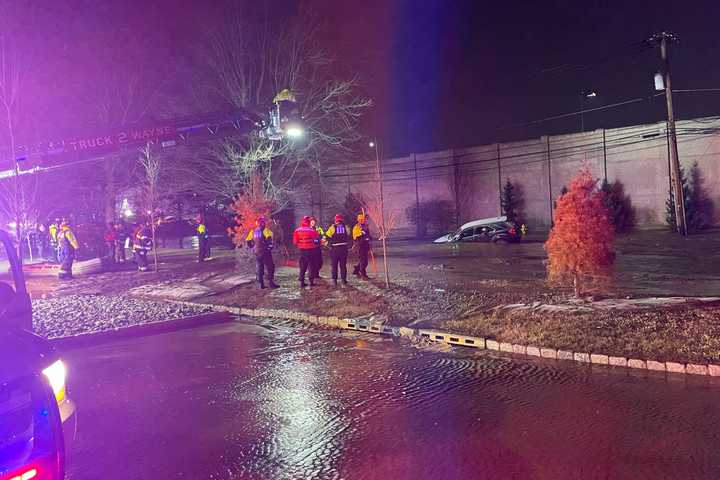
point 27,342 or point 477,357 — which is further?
point 477,357

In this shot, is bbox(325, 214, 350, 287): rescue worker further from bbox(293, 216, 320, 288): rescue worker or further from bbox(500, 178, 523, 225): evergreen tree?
bbox(500, 178, 523, 225): evergreen tree

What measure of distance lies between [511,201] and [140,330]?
100ft

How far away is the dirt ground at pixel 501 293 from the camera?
793cm

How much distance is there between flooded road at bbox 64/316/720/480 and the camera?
14.6 ft

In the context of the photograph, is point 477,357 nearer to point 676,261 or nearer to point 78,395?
point 78,395

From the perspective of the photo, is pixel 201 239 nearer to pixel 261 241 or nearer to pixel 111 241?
pixel 111 241

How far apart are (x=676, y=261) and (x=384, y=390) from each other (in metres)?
14.4

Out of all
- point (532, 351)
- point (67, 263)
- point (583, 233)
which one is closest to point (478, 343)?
point (532, 351)

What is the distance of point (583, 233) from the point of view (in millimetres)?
9859

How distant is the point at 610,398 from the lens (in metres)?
5.96

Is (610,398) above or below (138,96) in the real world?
below

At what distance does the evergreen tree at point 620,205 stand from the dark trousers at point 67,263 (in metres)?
27.3

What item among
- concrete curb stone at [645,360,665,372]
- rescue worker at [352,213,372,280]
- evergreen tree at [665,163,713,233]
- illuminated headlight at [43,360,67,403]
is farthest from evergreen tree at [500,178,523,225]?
illuminated headlight at [43,360,67,403]

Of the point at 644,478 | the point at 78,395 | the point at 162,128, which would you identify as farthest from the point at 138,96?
the point at 644,478
